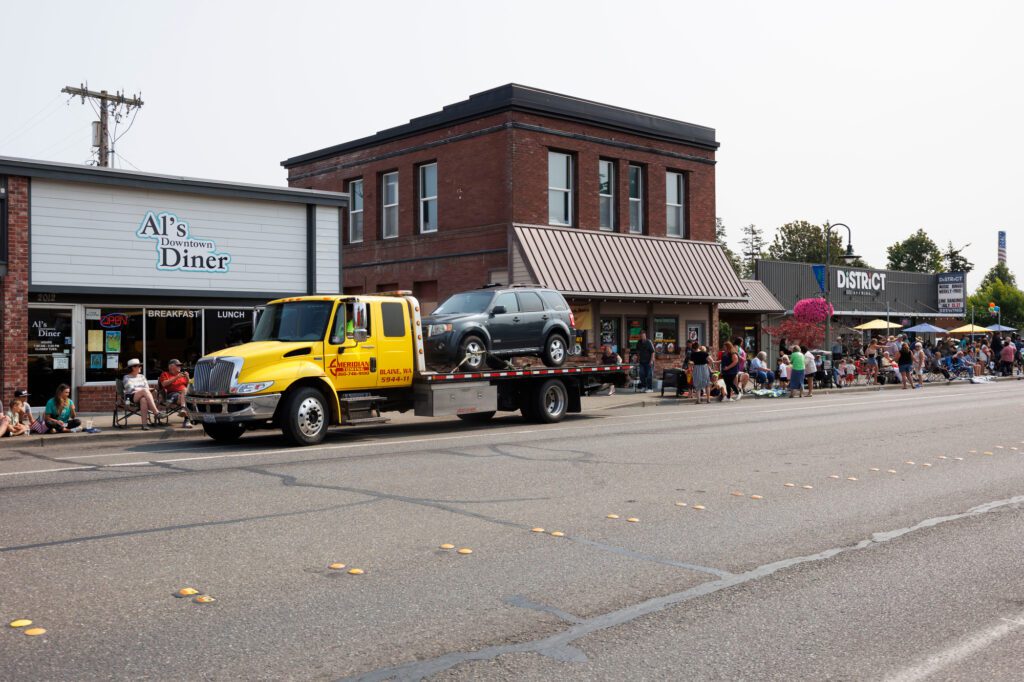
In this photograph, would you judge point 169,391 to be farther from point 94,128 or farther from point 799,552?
point 94,128

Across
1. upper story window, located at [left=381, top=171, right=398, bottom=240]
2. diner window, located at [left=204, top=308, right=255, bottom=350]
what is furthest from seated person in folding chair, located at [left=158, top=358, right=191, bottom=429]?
upper story window, located at [left=381, top=171, right=398, bottom=240]

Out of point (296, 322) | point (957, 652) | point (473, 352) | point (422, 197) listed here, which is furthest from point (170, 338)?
point (957, 652)

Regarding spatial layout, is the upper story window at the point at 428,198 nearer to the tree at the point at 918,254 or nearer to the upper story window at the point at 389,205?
the upper story window at the point at 389,205

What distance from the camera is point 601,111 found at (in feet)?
94.1

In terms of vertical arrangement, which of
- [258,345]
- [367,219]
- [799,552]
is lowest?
[799,552]

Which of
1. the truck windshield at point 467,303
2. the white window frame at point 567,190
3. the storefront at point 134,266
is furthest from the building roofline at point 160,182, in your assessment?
the white window frame at point 567,190

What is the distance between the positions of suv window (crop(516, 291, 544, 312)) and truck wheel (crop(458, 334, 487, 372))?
139 cm

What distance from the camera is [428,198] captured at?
98.1 feet

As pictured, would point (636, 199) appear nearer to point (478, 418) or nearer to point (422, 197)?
point (422, 197)

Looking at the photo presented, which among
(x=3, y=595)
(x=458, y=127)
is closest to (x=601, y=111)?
(x=458, y=127)

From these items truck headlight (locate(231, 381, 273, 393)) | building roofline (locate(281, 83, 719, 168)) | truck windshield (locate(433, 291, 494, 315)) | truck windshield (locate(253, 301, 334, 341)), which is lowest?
truck headlight (locate(231, 381, 273, 393))

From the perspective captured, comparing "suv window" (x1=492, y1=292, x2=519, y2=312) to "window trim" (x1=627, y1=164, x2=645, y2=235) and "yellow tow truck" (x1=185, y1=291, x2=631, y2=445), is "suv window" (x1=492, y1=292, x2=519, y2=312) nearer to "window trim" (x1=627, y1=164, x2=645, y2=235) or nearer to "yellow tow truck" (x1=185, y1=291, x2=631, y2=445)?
"yellow tow truck" (x1=185, y1=291, x2=631, y2=445)

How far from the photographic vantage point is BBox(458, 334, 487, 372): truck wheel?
16688 millimetres

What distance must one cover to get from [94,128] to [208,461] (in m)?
28.4
